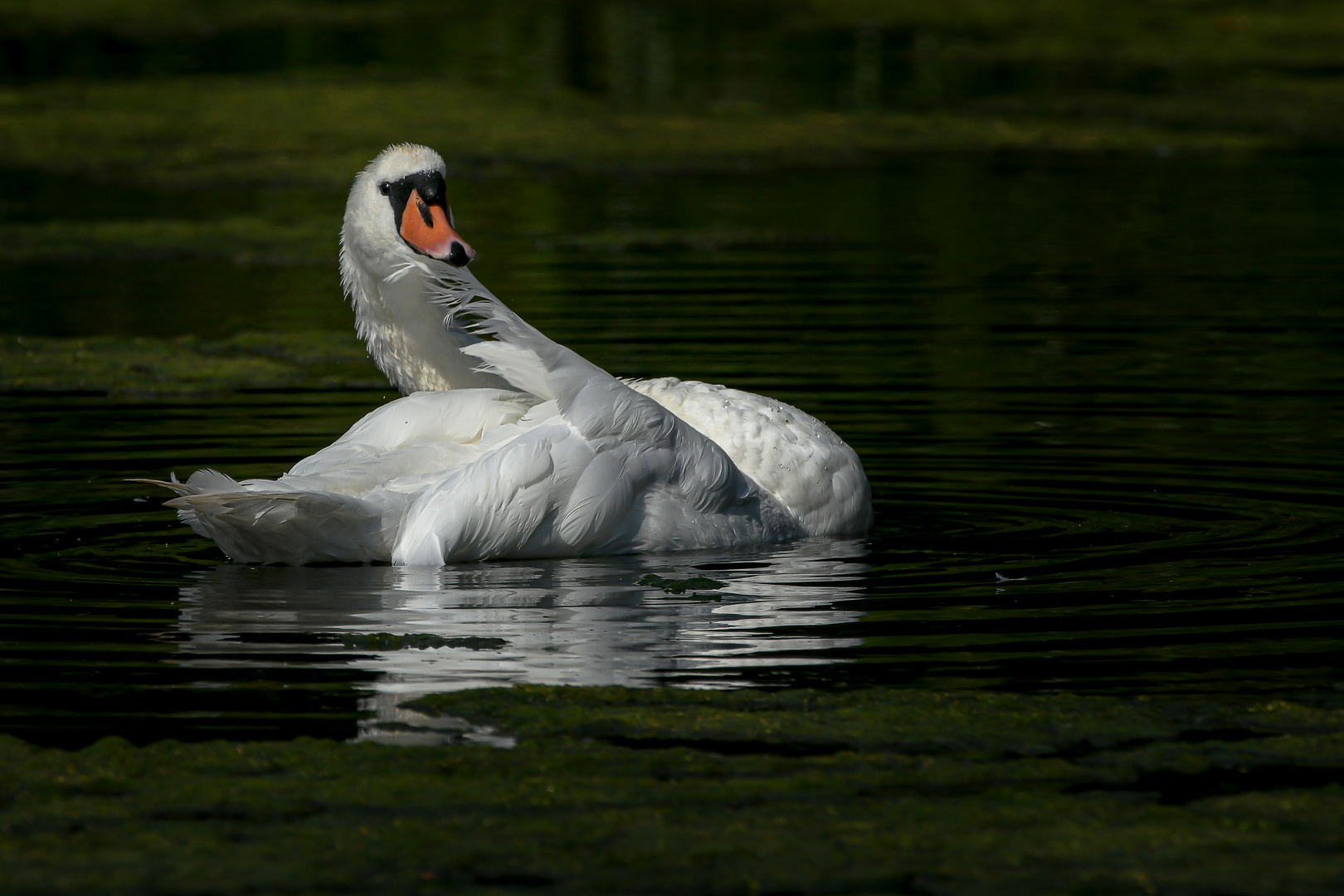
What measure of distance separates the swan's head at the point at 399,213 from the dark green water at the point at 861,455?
4.03 feet

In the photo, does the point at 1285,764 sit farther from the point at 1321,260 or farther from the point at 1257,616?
the point at 1321,260

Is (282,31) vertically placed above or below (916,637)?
above

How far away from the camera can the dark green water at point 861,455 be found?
5.21 meters

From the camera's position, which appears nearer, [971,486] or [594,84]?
[971,486]

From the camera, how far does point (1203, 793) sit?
407cm

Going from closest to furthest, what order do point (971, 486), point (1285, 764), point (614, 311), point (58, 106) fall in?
point (1285, 764)
point (971, 486)
point (614, 311)
point (58, 106)

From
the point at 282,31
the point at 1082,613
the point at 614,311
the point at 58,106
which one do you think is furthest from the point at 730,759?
the point at 282,31

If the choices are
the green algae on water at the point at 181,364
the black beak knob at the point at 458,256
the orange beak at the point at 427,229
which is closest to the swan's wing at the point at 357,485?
the black beak knob at the point at 458,256

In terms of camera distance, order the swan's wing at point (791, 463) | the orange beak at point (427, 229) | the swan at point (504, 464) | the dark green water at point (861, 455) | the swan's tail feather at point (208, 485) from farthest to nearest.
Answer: the orange beak at point (427, 229)
the swan's wing at point (791, 463)
the swan at point (504, 464)
the swan's tail feather at point (208, 485)
the dark green water at point (861, 455)

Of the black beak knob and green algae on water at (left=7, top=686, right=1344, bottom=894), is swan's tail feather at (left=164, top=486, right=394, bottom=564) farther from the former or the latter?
green algae on water at (left=7, top=686, right=1344, bottom=894)

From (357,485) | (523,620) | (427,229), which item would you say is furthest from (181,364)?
(523,620)

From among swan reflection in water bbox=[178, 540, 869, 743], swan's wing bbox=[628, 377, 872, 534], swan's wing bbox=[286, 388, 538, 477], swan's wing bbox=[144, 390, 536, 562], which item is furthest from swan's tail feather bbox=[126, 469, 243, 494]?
swan's wing bbox=[628, 377, 872, 534]

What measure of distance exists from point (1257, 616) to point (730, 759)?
200cm

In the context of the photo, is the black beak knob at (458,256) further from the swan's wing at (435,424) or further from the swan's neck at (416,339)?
the swan's wing at (435,424)
